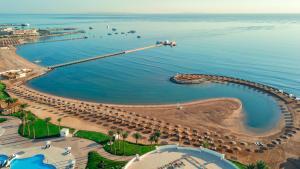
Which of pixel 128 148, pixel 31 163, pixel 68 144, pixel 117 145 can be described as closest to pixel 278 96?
pixel 128 148

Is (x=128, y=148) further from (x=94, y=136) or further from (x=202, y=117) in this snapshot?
(x=202, y=117)

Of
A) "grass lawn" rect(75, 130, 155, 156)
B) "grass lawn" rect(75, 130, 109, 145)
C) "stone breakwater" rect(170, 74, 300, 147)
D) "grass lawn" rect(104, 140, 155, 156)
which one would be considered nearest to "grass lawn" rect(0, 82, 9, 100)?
"grass lawn" rect(75, 130, 109, 145)

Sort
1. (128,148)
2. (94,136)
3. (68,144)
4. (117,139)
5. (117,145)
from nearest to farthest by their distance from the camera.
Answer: (128,148), (117,145), (68,144), (117,139), (94,136)

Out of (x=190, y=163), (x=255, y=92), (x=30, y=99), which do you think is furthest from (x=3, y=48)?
(x=190, y=163)

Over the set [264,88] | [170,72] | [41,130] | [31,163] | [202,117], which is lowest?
[31,163]

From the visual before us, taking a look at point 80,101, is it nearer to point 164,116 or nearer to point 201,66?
point 164,116

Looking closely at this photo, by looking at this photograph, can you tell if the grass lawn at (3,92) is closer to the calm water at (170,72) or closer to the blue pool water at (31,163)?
the calm water at (170,72)

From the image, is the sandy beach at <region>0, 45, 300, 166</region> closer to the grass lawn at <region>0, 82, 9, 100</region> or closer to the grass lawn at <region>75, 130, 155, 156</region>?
the grass lawn at <region>0, 82, 9, 100</region>
